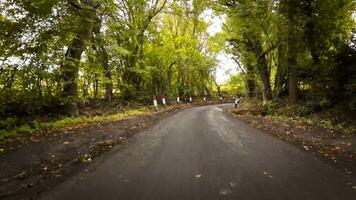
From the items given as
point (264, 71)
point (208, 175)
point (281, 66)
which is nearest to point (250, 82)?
point (264, 71)

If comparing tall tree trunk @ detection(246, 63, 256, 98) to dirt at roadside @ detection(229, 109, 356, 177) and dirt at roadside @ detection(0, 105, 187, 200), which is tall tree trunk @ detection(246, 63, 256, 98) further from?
dirt at roadside @ detection(0, 105, 187, 200)

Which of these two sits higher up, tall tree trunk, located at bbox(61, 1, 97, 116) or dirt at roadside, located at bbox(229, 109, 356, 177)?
tall tree trunk, located at bbox(61, 1, 97, 116)

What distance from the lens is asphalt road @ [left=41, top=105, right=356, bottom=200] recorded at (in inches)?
176

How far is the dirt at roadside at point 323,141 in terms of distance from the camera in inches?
255

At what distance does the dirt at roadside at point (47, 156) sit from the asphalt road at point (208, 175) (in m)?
0.39

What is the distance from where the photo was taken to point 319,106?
44.4 feet

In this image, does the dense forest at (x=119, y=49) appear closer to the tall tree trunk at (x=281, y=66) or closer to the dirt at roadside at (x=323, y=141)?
the tall tree trunk at (x=281, y=66)

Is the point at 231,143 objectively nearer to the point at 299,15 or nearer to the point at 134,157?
the point at 134,157

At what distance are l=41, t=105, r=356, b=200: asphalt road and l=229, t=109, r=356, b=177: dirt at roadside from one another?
0.40m

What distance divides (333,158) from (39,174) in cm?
618

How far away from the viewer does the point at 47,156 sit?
6.82 meters

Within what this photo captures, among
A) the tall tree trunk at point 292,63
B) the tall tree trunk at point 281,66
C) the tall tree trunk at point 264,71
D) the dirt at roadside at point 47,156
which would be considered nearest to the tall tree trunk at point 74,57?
the dirt at roadside at point 47,156

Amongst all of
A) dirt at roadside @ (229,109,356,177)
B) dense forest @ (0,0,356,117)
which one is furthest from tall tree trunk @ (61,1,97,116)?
dirt at roadside @ (229,109,356,177)

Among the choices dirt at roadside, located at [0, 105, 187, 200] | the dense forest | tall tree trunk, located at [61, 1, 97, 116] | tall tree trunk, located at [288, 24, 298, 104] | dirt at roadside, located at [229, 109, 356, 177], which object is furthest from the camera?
tall tree trunk, located at [288, 24, 298, 104]
